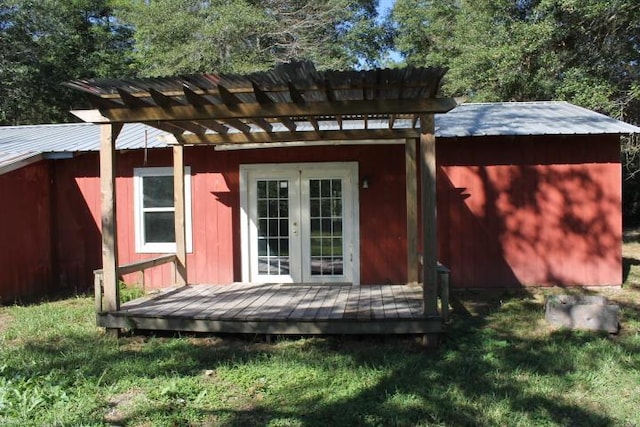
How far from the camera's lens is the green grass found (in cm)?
360

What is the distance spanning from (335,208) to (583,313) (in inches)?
156

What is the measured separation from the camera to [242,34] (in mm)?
16406

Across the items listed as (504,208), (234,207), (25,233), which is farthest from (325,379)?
(25,233)

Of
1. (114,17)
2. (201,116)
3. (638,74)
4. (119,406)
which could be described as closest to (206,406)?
(119,406)

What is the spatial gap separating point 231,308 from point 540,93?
11764mm

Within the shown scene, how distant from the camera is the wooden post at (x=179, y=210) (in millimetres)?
7348

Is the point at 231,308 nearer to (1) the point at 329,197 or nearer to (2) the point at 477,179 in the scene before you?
(1) the point at 329,197

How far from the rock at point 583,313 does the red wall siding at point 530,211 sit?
6.99ft

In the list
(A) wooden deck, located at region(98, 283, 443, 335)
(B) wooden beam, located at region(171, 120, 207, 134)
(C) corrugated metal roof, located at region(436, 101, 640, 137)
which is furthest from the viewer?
(C) corrugated metal roof, located at region(436, 101, 640, 137)

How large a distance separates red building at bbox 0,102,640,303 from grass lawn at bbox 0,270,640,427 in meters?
2.14

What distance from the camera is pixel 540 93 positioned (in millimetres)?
14016

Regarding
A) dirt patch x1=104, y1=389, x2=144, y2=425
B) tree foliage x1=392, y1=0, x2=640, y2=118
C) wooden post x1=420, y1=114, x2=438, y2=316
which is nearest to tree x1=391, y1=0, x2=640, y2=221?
tree foliage x1=392, y1=0, x2=640, y2=118

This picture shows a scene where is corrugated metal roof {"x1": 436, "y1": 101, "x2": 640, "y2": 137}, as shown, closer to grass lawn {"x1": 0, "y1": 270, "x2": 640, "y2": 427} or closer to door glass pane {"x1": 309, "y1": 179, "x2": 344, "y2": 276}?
door glass pane {"x1": 309, "y1": 179, "x2": 344, "y2": 276}

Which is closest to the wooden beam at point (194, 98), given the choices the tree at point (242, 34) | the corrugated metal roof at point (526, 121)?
the corrugated metal roof at point (526, 121)
